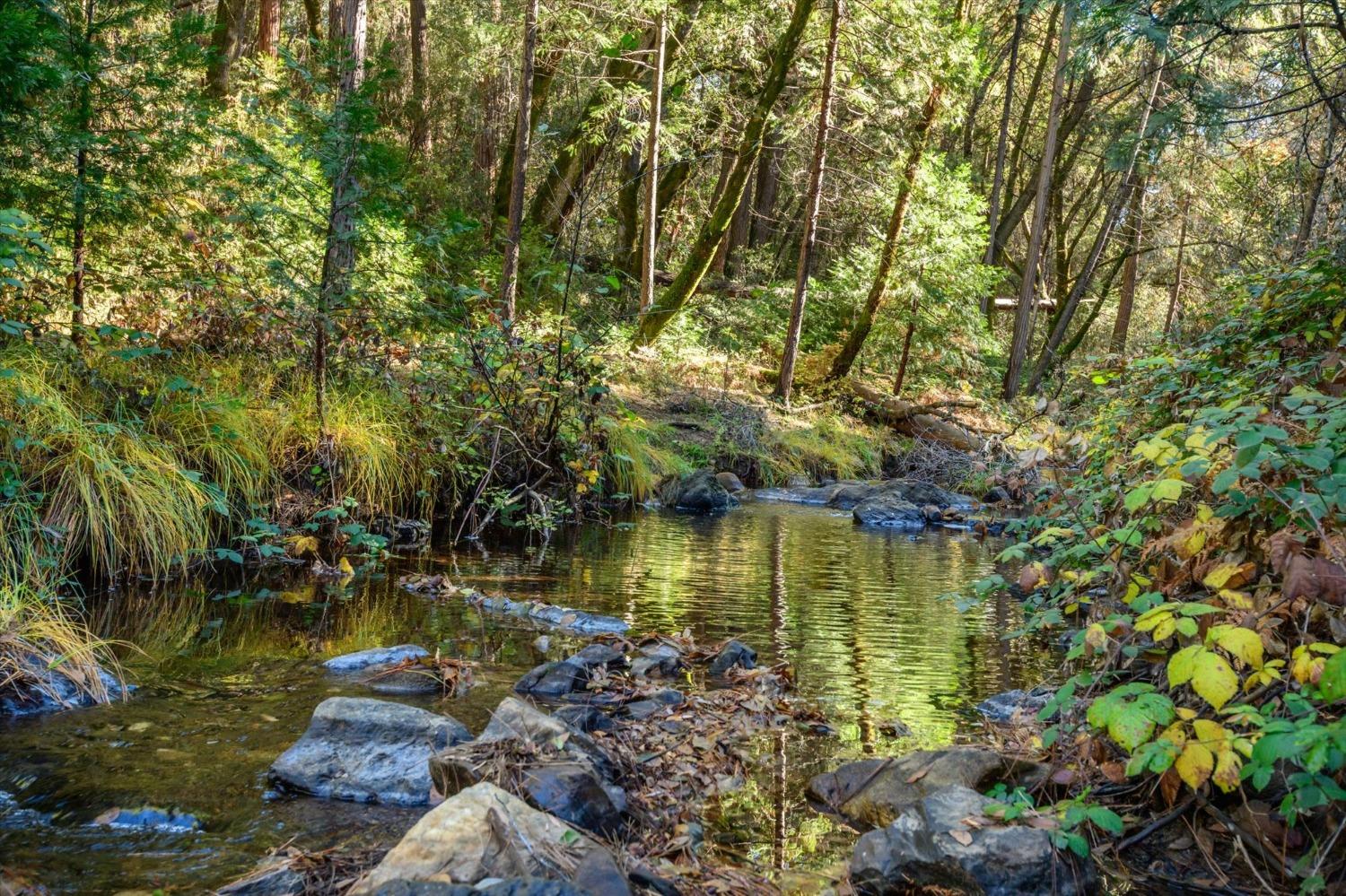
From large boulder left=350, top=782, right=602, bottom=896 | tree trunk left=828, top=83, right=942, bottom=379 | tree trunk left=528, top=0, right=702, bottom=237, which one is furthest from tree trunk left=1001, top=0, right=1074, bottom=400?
large boulder left=350, top=782, right=602, bottom=896

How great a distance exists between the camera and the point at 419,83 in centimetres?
2127

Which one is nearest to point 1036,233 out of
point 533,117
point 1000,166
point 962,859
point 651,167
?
point 1000,166

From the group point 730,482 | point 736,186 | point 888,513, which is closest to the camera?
point 888,513

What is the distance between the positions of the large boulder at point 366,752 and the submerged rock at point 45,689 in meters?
1.26

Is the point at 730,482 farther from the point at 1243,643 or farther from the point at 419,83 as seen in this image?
the point at 419,83

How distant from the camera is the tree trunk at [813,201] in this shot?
56.1 ft

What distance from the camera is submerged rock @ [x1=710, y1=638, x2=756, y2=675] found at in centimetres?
512

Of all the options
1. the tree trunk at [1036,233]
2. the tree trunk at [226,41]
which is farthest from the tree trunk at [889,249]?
the tree trunk at [226,41]

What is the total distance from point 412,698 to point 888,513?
9372 millimetres

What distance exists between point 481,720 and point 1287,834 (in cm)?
298

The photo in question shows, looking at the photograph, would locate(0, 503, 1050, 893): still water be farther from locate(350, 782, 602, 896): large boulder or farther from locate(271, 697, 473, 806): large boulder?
locate(350, 782, 602, 896): large boulder

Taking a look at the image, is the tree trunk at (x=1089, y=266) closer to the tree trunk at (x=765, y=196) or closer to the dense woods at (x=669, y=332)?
the dense woods at (x=669, y=332)

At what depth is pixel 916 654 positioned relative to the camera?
571cm

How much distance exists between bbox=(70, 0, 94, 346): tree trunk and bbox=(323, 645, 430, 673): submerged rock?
3506 mm
